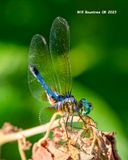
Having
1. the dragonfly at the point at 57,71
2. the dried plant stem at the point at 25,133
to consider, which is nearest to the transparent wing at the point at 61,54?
the dragonfly at the point at 57,71

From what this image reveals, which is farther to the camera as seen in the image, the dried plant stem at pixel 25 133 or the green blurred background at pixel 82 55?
the green blurred background at pixel 82 55

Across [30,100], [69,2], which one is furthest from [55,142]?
[69,2]

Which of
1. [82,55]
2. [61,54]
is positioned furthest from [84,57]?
[61,54]

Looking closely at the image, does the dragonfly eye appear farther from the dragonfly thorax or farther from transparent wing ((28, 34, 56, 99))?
transparent wing ((28, 34, 56, 99))

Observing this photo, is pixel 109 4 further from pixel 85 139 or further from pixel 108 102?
pixel 85 139

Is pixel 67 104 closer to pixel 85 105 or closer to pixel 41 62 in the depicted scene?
pixel 85 105

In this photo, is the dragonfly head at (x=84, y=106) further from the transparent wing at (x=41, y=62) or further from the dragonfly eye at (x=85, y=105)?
the transparent wing at (x=41, y=62)
